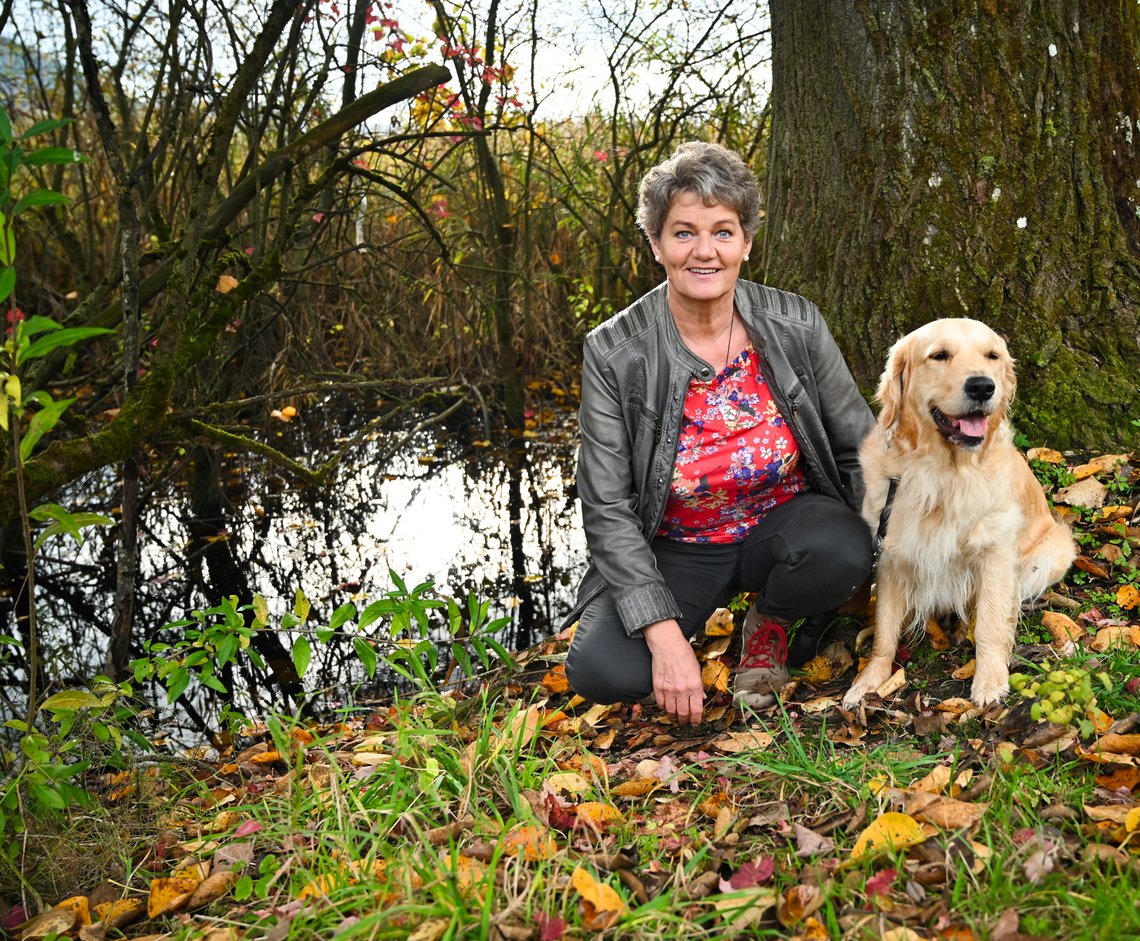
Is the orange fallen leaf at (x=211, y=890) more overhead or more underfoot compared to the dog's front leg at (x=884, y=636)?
more underfoot

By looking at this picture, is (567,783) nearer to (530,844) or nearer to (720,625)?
(530,844)

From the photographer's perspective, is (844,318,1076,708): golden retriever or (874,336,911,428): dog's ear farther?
(874,336,911,428): dog's ear

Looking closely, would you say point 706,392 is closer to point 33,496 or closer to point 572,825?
point 572,825

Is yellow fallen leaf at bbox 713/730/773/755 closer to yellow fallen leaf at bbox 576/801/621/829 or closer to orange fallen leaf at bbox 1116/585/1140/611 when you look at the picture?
yellow fallen leaf at bbox 576/801/621/829

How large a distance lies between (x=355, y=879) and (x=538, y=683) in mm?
1470

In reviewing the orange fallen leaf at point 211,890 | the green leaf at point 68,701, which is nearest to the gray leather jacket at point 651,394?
the orange fallen leaf at point 211,890

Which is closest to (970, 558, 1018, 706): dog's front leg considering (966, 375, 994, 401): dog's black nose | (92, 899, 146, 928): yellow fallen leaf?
(966, 375, 994, 401): dog's black nose

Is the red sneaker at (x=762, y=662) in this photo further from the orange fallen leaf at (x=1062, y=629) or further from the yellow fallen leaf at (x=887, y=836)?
the yellow fallen leaf at (x=887, y=836)

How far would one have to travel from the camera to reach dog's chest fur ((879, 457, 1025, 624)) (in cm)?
259

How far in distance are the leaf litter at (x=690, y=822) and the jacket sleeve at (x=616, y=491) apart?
16.8 inches

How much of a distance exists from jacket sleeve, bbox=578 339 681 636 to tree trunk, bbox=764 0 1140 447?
127cm

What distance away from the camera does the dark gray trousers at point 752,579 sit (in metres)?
2.71

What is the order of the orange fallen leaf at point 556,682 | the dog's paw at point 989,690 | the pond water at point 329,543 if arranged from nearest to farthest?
the dog's paw at point 989,690 < the orange fallen leaf at point 556,682 < the pond water at point 329,543

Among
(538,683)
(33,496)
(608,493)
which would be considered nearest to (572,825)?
(608,493)
